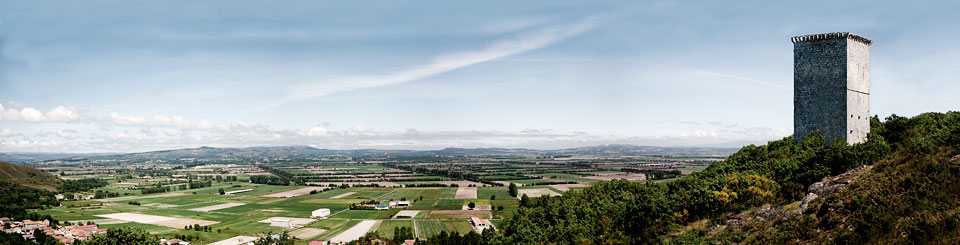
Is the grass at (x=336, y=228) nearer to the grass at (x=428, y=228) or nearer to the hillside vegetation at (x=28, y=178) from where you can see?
the grass at (x=428, y=228)

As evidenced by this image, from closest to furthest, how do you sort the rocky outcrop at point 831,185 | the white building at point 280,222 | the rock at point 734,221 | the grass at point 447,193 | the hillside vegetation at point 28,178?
1. the rocky outcrop at point 831,185
2. the rock at point 734,221
3. the white building at point 280,222
4. the grass at point 447,193
5. the hillside vegetation at point 28,178

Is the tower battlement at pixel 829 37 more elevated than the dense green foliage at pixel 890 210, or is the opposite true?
the tower battlement at pixel 829 37

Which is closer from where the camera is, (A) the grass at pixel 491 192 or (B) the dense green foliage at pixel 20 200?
(B) the dense green foliage at pixel 20 200

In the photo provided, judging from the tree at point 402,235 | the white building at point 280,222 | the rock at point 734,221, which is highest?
the rock at point 734,221

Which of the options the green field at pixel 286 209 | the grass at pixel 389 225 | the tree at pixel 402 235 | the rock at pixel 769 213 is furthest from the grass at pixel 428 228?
the rock at pixel 769 213

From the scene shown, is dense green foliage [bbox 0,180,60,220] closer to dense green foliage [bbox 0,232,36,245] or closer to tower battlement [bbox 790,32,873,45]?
dense green foliage [bbox 0,232,36,245]

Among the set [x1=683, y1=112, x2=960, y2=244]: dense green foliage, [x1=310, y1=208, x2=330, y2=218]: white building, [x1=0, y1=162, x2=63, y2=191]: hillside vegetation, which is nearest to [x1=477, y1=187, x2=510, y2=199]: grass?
[x1=310, y1=208, x2=330, y2=218]: white building

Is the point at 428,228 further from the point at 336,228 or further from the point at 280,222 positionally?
the point at 280,222
